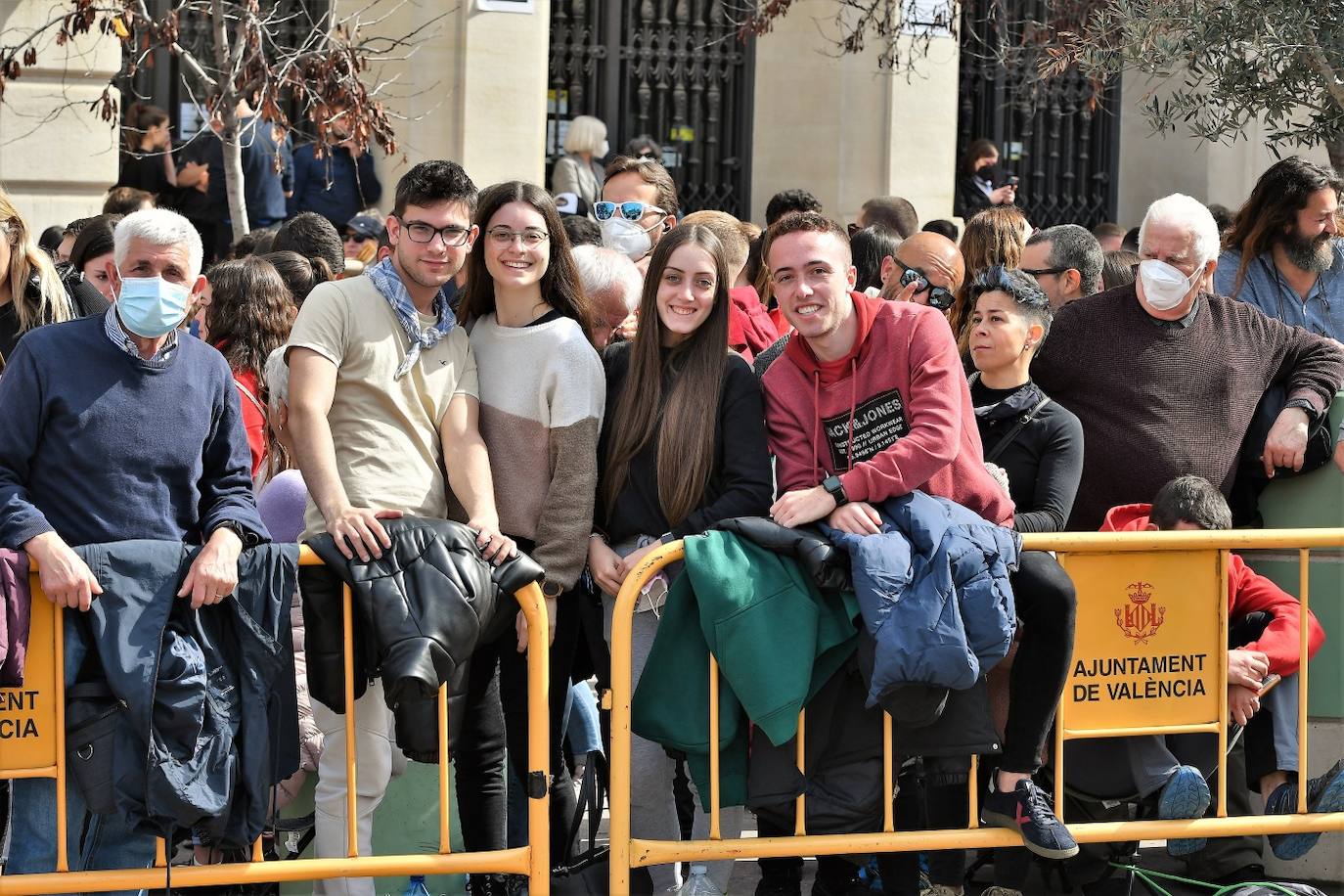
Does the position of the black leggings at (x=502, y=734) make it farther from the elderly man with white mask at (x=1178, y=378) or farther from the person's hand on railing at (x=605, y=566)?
the elderly man with white mask at (x=1178, y=378)

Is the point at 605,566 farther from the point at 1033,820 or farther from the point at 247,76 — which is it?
the point at 247,76

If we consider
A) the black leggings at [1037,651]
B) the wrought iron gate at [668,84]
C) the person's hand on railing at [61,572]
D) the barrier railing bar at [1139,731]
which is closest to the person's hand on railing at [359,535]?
the person's hand on railing at [61,572]

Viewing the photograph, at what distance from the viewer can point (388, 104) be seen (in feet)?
38.7

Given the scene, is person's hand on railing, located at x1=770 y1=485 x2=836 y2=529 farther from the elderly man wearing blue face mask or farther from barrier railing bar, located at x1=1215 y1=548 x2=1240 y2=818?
the elderly man wearing blue face mask

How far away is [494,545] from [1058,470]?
1.86 meters

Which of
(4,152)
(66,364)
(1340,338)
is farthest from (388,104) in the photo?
(66,364)

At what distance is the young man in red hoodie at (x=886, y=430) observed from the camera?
500 cm

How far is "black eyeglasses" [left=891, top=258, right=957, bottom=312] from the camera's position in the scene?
7023 mm

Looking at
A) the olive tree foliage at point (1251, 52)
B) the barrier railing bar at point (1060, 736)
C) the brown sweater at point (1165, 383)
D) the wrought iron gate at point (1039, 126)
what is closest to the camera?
the barrier railing bar at point (1060, 736)

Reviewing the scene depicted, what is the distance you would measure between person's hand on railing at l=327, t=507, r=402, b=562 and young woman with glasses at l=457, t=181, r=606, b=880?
1.69ft

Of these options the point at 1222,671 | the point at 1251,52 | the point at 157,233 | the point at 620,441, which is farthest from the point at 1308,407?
the point at 157,233

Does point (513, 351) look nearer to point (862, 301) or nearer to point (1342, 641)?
point (862, 301)

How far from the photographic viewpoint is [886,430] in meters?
5.10

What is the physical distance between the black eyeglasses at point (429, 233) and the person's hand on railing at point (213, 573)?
1030 millimetres
